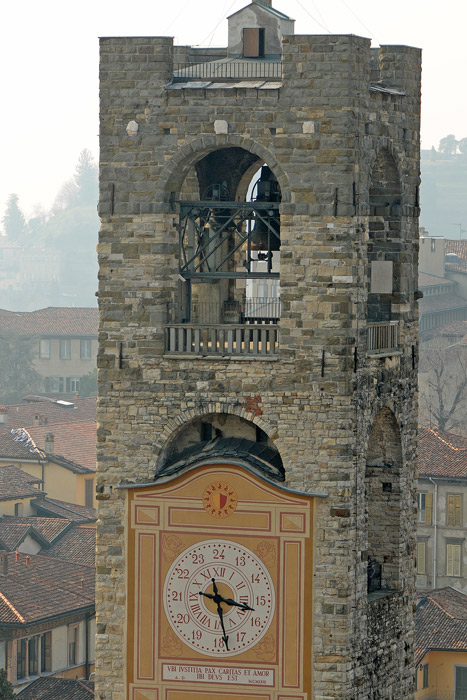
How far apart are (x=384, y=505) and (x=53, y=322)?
14048 centimetres

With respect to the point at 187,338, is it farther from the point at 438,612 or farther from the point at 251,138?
the point at 438,612

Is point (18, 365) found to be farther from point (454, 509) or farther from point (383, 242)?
point (383, 242)

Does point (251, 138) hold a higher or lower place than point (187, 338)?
higher

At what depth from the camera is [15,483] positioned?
99.2m

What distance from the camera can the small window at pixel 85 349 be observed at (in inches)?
6959

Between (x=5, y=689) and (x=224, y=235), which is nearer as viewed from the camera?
(x=224, y=235)

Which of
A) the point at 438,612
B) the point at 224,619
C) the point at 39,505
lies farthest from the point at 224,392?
the point at 39,505

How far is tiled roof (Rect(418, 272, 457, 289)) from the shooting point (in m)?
159

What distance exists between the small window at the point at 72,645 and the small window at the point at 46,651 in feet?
2.86

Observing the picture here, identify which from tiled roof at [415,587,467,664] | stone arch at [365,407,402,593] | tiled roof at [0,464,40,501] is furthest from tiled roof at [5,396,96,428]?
stone arch at [365,407,402,593]

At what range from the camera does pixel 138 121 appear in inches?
1479


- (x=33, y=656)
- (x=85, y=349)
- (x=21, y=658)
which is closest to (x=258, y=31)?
(x=21, y=658)

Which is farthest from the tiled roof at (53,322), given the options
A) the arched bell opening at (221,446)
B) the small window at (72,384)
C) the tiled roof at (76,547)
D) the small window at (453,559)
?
the arched bell opening at (221,446)

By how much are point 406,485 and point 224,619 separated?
5063mm
